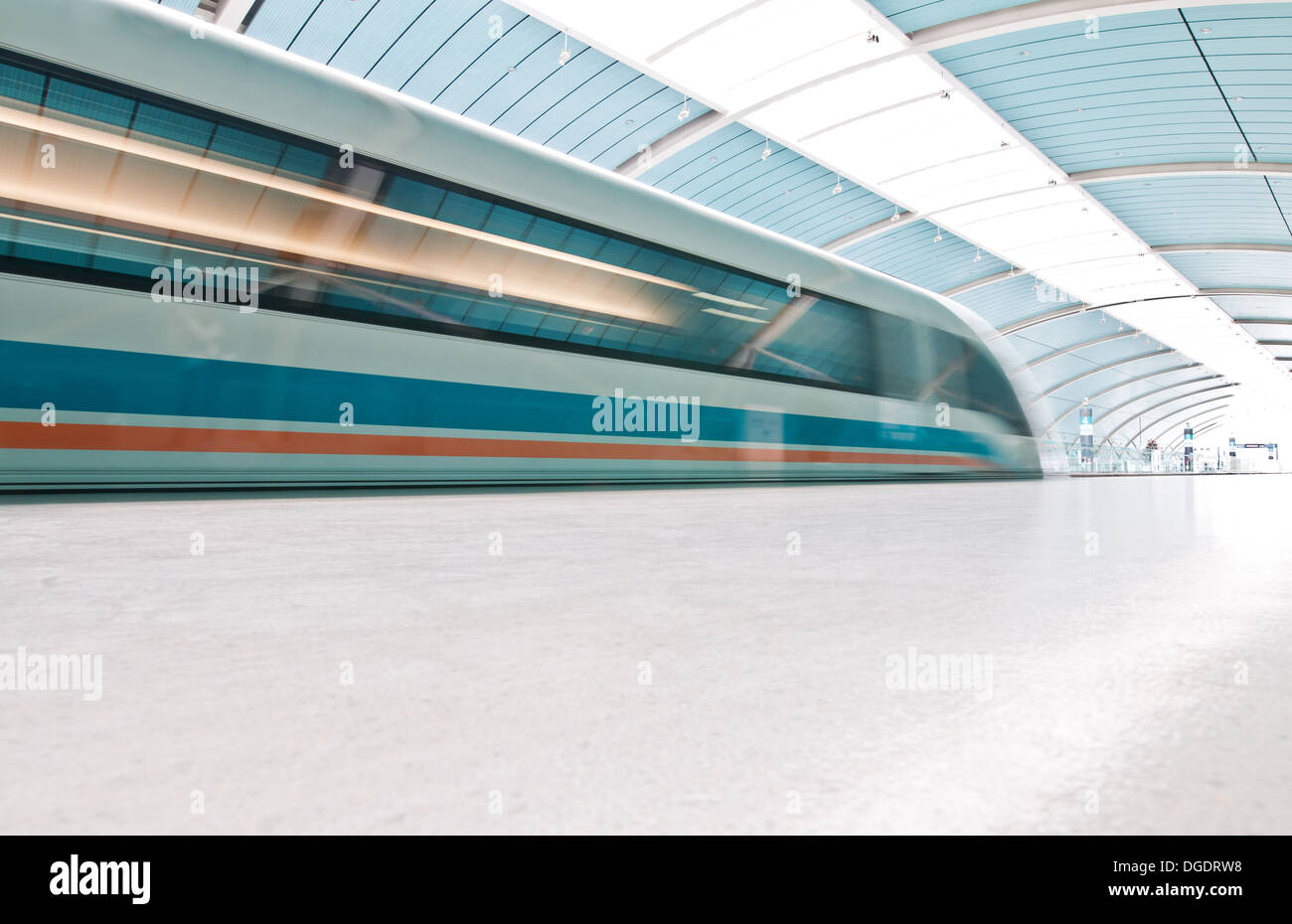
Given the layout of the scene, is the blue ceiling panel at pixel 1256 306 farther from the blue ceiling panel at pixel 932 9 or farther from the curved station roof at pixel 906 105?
the blue ceiling panel at pixel 932 9

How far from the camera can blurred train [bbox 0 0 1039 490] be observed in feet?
13.6

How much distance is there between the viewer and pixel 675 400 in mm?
7469

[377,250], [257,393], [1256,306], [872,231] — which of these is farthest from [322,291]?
[1256,306]

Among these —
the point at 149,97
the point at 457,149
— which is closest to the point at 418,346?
the point at 457,149

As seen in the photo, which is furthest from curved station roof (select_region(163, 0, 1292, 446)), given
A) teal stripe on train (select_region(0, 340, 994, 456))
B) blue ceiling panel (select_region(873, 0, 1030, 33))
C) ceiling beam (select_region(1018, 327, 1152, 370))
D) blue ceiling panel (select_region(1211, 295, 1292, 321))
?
ceiling beam (select_region(1018, 327, 1152, 370))

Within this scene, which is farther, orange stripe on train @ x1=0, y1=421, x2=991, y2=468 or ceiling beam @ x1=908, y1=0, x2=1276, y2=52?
ceiling beam @ x1=908, y1=0, x2=1276, y2=52

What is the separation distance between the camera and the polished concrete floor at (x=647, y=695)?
622 millimetres

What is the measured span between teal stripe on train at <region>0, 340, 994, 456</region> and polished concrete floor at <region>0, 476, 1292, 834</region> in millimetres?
2570

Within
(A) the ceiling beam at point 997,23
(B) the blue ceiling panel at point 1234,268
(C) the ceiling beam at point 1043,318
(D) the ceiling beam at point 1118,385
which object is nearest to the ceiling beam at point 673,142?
(A) the ceiling beam at point 997,23

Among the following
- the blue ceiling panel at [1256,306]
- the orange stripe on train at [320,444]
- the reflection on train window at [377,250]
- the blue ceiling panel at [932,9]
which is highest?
the blue ceiling panel at [932,9]

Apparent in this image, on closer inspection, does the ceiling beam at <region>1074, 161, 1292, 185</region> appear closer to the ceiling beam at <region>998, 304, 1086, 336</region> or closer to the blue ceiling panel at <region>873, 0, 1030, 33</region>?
the blue ceiling panel at <region>873, 0, 1030, 33</region>

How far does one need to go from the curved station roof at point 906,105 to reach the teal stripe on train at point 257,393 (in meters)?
9.07
